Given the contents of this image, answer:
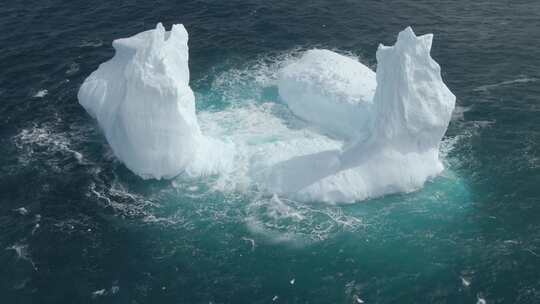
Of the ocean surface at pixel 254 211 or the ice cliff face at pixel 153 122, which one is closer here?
the ocean surface at pixel 254 211

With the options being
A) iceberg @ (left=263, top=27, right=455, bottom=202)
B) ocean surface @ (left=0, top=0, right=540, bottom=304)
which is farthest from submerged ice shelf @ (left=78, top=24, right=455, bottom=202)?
ocean surface @ (left=0, top=0, right=540, bottom=304)

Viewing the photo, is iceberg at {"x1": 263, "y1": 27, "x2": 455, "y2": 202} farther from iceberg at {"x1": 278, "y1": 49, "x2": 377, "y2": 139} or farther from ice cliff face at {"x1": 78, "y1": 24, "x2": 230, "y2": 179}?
ice cliff face at {"x1": 78, "y1": 24, "x2": 230, "y2": 179}

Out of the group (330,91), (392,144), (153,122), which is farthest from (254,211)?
(330,91)

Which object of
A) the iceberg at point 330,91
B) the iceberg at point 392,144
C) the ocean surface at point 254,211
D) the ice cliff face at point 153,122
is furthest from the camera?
the iceberg at point 330,91

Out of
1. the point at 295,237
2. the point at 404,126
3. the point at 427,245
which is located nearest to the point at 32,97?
the point at 295,237

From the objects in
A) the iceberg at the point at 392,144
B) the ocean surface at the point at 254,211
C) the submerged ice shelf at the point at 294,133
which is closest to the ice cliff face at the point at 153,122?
the submerged ice shelf at the point at 294,133

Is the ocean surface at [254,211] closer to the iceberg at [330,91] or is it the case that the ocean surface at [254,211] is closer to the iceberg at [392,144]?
the iceberg at [392,144]

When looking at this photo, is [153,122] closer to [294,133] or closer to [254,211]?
[254,211]
